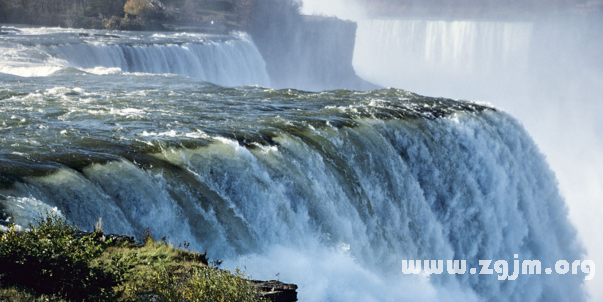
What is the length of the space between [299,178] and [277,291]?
5.05 metres

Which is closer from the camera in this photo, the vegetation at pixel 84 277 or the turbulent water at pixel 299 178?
the vegetation at pixel 84 277

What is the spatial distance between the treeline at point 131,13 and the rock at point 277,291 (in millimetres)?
38727

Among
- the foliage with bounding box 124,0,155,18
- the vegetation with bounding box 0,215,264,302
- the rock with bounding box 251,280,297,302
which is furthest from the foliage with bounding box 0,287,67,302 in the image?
the foliage with bounding box 124,0,155,18

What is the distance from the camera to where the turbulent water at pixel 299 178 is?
863 centimetres

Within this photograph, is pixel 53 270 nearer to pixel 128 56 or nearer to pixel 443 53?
pixel 128 56

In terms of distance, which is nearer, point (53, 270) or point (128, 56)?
point (53, 270)

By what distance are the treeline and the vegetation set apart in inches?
1506

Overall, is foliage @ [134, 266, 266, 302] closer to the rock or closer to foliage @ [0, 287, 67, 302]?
the rock

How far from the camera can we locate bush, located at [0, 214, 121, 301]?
5289 millimetres

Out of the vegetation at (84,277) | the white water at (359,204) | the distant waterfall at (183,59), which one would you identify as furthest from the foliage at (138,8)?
the vegetation at (84,277)

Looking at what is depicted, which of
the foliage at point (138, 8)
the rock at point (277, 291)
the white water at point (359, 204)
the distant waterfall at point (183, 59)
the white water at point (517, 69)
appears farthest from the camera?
the white water at point (517, 69)

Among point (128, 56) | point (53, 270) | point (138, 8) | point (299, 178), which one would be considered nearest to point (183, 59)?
point (128, 56)

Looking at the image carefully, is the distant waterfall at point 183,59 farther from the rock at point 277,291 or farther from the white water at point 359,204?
the rock at point 277,291

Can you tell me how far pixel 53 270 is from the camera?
5.35 metres
